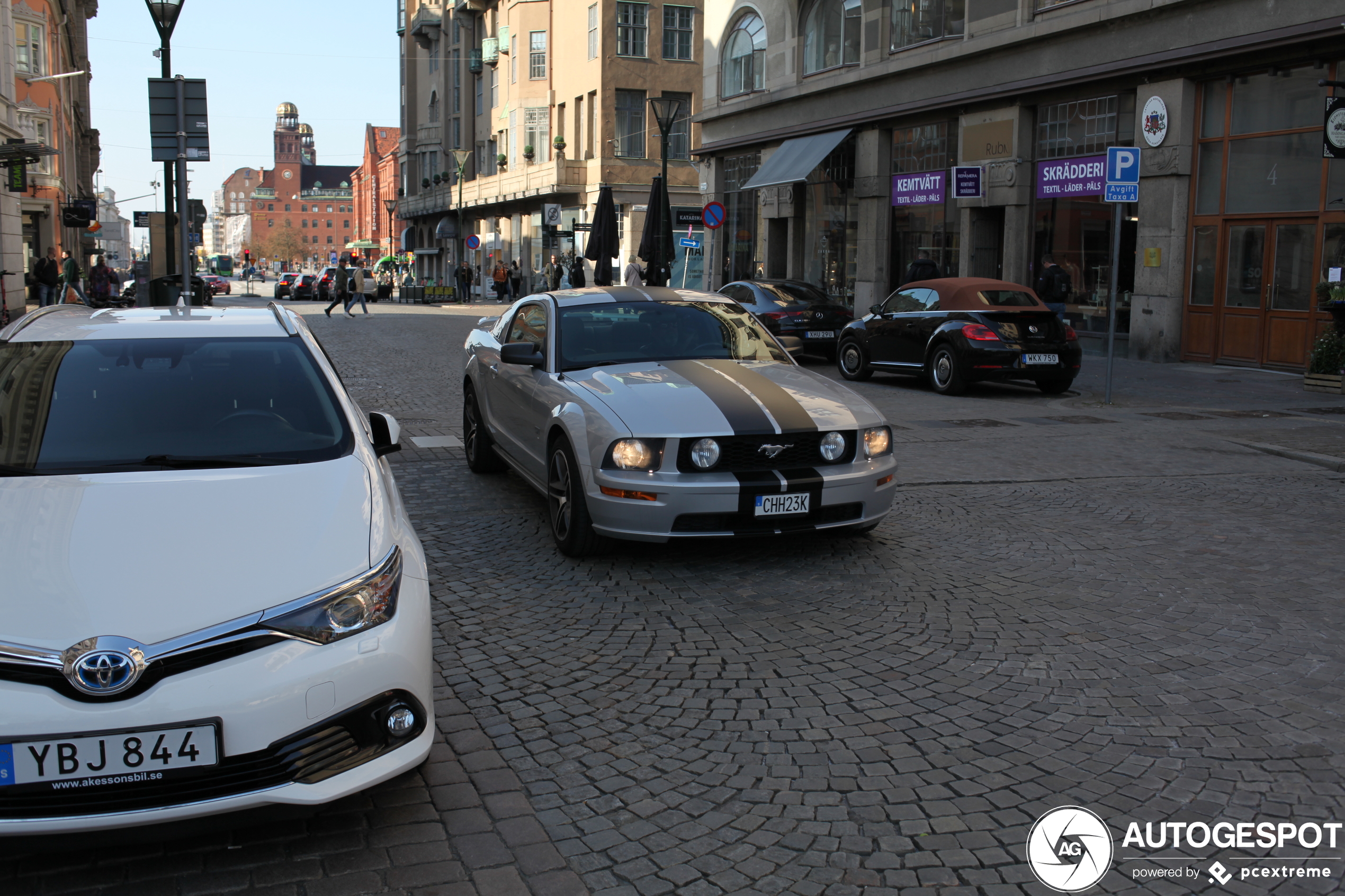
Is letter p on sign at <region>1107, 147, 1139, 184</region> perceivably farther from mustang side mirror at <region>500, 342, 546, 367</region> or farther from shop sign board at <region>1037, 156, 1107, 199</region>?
mustang side mirror at <region>500, 342, 546, 367</region>

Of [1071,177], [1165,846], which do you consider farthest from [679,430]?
[1071,177]

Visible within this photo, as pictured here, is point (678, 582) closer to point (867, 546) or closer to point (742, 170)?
point (867, 546)

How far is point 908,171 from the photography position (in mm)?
27016

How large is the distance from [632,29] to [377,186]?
3830 inches

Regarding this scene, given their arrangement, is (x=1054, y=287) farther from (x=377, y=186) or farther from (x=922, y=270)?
(x=377, y=186)

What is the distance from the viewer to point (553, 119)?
5653cm

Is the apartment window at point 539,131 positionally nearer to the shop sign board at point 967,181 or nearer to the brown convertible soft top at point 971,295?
the shop sign board at point 967,181

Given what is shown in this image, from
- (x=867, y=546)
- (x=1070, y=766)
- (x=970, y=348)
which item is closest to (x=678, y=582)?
(x=867, y=546)

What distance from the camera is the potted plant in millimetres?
15297

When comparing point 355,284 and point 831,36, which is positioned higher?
point 831,36

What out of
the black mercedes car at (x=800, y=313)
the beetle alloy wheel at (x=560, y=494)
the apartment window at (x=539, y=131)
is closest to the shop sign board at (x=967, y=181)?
the black mercedes car at (x=800, y=313)

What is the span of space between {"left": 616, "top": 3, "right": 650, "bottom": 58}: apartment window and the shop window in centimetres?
3086

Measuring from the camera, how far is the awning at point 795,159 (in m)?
28.7

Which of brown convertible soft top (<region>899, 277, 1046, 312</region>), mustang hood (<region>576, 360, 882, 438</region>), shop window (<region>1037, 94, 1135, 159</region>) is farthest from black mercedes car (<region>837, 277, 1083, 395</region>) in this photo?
mustang hood (<region>576, 360, 882, 438</region>)
